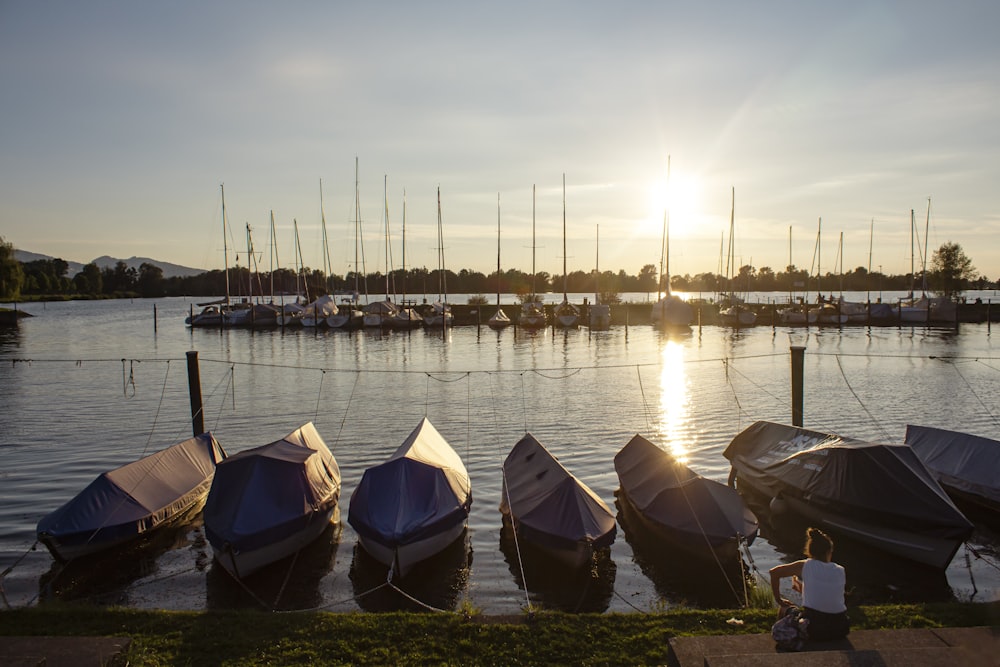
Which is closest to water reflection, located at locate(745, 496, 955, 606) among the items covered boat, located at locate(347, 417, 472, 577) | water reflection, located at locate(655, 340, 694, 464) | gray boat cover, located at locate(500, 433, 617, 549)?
gray boat cover, located at locate(500, 433, 617, 549)

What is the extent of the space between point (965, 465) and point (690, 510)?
8600mm

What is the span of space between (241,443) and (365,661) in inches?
811

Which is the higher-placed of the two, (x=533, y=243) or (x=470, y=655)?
(x=533, y=243)

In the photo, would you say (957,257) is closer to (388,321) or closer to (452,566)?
(388,321)

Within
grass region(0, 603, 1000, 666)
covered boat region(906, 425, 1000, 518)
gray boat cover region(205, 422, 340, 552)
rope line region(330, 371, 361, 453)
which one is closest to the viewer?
grass region(0, 603, 1000, 666)

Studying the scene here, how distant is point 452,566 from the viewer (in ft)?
48.2

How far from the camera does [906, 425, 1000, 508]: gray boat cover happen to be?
1666 cm

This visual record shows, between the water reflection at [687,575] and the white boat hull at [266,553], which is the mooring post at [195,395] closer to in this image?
the white boat hull at [266,553]

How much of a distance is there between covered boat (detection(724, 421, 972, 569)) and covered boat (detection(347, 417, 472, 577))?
853 centimetres

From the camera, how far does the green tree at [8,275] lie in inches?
4894

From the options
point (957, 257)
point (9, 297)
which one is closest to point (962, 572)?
point (957, 257)

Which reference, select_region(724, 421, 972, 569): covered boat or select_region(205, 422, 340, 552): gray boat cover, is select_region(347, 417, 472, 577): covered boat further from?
select_region(724, 421, 972, 569): covered boat

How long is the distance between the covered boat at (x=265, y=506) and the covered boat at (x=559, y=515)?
485 centimetres

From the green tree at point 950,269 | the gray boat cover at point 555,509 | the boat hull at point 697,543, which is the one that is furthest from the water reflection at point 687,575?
the green tree at point 950,269
